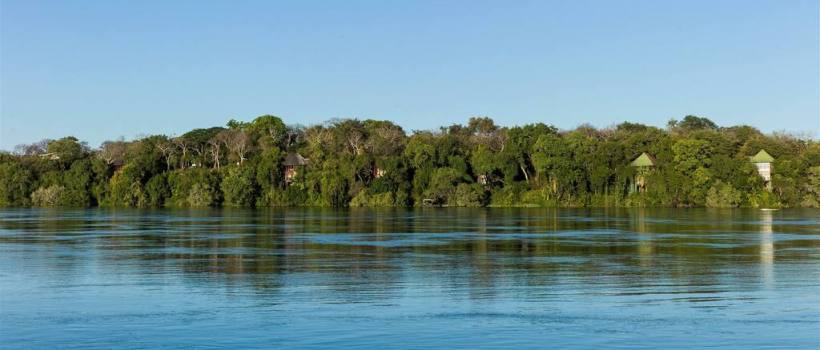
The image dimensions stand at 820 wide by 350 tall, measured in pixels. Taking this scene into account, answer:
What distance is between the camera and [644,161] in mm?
136125

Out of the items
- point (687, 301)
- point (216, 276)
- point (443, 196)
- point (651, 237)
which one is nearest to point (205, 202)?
point (443, 196)

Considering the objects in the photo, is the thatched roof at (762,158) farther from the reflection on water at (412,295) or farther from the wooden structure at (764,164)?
the reflection on water at (412,295)

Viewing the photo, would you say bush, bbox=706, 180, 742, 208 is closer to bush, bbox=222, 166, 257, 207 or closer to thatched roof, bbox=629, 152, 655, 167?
thatched roof, bbox=629, 152, 655, 167

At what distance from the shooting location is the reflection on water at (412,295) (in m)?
19.5

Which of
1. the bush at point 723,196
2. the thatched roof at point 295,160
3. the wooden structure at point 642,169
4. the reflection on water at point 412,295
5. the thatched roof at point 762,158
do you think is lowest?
the reflection on water at point 412,295

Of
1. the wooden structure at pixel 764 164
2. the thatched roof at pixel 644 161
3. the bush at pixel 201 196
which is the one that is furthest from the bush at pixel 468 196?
Answer: the bush at pixel 201 196

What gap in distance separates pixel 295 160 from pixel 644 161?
6143 centimetres

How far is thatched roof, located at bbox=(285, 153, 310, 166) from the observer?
16138 cm

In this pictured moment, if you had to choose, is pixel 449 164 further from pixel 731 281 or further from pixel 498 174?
pixel 731 281

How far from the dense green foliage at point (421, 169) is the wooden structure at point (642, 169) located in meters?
0.34

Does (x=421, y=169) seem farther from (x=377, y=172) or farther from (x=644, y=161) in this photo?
(x=644, y=161)

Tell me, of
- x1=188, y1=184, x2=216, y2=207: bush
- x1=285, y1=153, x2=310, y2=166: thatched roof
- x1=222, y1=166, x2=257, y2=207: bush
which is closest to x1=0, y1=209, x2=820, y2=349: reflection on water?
x1=222, y1=166, x2=257, y2=207: bush

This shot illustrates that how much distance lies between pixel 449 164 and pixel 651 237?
309 feet

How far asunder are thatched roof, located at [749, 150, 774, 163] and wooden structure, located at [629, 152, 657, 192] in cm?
1414
